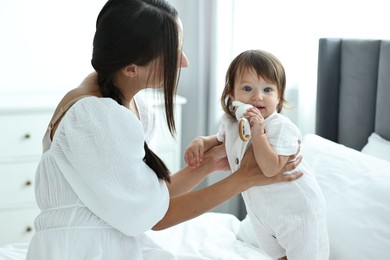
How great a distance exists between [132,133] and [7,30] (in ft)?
6.68

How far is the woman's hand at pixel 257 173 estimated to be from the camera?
152cm

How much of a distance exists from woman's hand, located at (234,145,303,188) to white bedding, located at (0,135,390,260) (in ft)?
0.92

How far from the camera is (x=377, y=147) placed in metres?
2.07

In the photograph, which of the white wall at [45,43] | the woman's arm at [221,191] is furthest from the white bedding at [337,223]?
the white wall at [45,43]

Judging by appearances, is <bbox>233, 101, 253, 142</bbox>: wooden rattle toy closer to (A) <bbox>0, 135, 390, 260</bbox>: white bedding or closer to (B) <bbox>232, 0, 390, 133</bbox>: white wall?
(A) <bbox>0, 135, 390, 260</bbox>: white bedding

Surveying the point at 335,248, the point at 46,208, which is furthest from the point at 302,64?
the point at 46,208

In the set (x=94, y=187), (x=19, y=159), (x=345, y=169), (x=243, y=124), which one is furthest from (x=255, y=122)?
(x=19, y=159)

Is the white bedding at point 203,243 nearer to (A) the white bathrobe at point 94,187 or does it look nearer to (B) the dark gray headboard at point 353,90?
(A) the white bathrobe at point 94,187

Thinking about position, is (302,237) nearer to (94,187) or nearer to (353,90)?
(94,187)

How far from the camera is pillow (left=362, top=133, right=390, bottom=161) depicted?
2.01 metres

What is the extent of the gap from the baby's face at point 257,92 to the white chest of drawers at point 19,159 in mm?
1211

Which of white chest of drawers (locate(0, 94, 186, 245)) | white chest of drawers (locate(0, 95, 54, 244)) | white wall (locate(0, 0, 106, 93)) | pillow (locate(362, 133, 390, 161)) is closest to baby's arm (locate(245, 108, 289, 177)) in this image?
pillow (locate(362, 133, 390, 161))

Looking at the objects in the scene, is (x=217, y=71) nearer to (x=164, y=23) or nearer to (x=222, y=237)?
(x=222, y=237)

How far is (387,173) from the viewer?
1.79m
